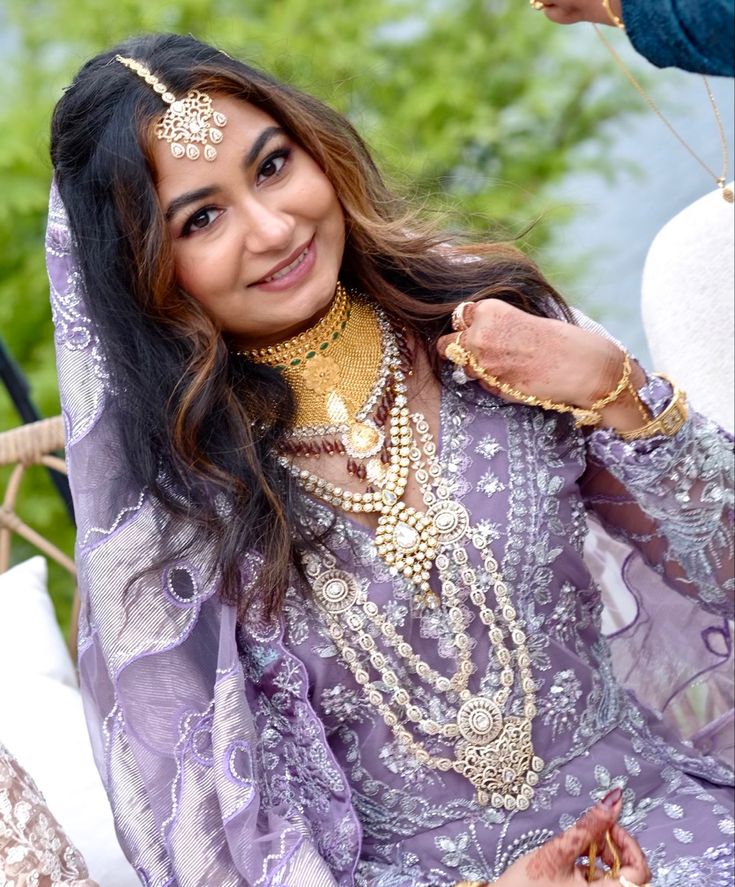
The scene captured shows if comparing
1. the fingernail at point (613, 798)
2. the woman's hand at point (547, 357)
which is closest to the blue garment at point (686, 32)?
the woman's hand at point (547, 357)

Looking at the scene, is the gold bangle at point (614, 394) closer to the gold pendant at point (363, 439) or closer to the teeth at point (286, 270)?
the gold pendant at point (363, 439)

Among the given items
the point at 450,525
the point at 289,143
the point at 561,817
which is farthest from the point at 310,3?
the point at 561,817

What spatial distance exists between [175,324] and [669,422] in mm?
711

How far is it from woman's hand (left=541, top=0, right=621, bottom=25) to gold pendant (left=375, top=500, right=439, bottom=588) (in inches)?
28.0

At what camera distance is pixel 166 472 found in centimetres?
178

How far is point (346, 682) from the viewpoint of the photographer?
5.72 feet

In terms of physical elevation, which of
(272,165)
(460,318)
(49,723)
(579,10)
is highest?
(579,10)

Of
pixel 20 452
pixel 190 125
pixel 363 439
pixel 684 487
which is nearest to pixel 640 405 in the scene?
pixel 684 487

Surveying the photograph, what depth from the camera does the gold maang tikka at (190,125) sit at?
64.1 inches

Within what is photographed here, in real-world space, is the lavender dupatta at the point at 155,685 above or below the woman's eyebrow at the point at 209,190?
below

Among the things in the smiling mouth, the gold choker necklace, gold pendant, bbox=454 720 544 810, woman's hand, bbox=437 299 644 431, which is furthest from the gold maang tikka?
gold pendant, bbox=454 720 544 810

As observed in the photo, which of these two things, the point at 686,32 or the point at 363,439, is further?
the point at 363,439

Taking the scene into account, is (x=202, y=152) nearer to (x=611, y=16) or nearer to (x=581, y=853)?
(x=611, y=16)

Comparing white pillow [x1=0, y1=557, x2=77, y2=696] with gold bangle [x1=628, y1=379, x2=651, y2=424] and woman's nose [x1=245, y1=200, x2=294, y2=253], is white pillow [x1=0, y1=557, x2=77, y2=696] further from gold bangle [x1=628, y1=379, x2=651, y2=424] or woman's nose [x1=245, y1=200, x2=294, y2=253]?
gold bangle [x1=628, y1=379, x2=651, y2=424]
